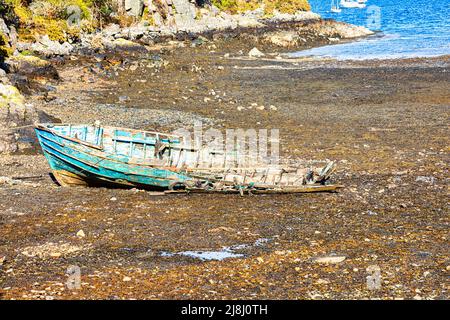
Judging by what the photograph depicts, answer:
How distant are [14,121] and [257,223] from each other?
14988 millimetres

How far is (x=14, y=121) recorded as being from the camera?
27.4 m

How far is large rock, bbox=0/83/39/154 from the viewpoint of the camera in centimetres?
2522

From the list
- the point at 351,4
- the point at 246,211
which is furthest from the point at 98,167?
the point at 351,4

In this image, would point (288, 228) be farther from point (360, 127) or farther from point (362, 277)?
point (360, 127)

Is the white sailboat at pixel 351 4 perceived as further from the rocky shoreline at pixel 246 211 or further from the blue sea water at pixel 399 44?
the rocky shoreline at pixel 246 211

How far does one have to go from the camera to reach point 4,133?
25766 millimetres

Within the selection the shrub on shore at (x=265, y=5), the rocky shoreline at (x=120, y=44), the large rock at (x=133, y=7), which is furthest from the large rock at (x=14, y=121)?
the shrub on shore at (x=265, y=5)

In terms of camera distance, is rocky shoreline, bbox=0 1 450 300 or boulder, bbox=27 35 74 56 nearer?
rocky shoreline, bbox=0 1 450 300

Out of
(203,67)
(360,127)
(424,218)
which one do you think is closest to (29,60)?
(203,67)

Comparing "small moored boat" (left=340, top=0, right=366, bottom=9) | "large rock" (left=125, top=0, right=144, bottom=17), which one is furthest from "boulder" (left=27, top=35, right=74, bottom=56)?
"small moored boat" (left=340, top=0, right=366, bottom=9)

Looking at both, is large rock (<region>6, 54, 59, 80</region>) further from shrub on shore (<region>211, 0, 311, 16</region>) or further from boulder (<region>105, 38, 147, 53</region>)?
shrub on shore (<region>211, 0, 311, 16</region>)

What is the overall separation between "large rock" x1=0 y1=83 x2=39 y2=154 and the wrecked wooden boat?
417 centimetres

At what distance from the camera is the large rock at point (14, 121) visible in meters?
25.2

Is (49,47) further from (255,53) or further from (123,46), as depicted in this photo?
A: (255,53)
